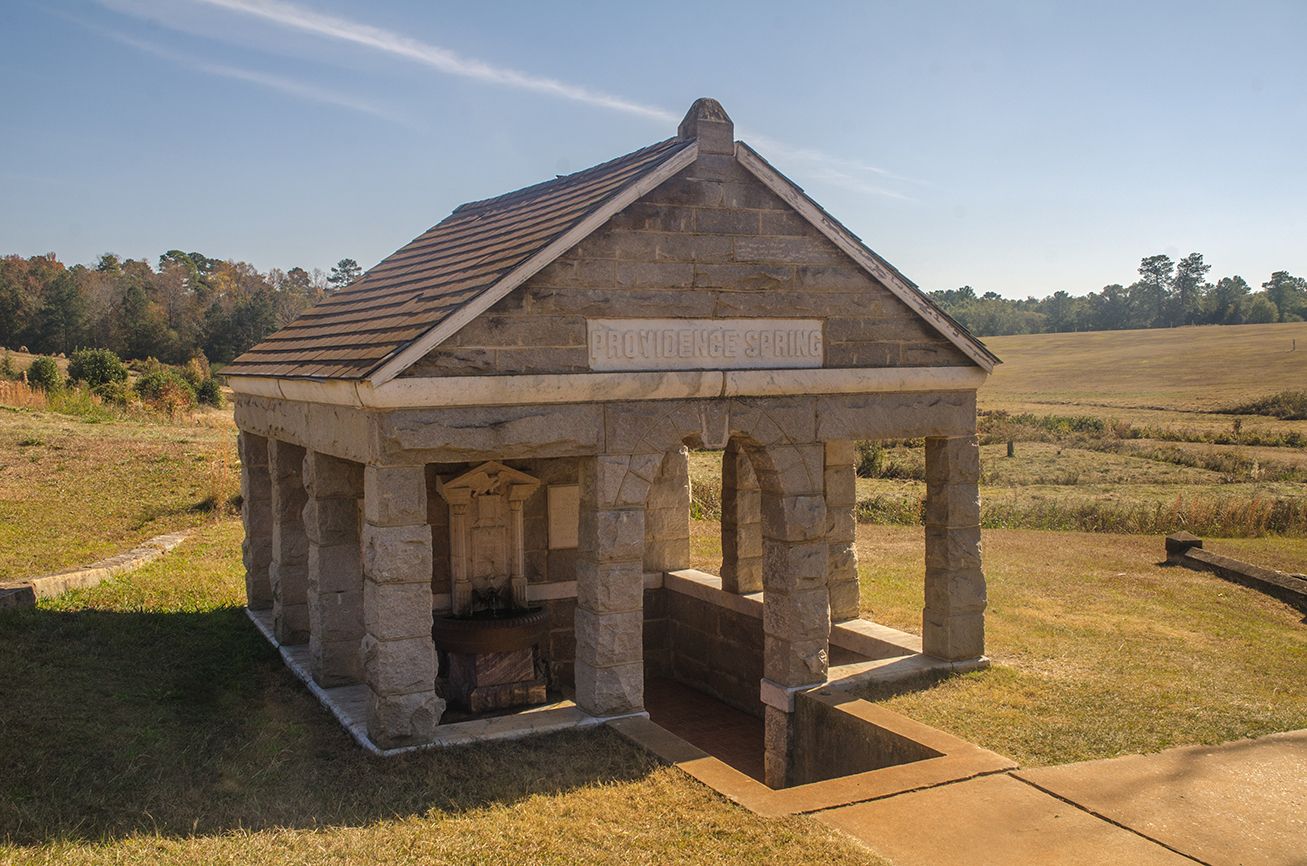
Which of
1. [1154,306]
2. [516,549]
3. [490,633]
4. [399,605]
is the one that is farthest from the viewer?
[1154,306]

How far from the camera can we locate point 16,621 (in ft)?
33.6

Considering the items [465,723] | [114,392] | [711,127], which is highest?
[711,127]

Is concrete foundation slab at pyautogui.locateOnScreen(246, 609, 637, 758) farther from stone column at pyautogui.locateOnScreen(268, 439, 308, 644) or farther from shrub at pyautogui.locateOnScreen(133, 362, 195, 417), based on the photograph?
shrub at pyautogui.locateOnScreen(133, 362, 195, 417)

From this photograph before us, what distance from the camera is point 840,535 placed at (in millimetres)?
12109

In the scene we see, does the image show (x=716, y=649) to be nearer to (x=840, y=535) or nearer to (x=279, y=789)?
(x=840, y=535)

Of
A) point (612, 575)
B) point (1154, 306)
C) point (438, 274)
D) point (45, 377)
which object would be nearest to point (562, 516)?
point (438, 274)

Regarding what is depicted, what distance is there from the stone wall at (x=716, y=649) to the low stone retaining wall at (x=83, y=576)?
21.9 feet

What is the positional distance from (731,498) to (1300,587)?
667 cm

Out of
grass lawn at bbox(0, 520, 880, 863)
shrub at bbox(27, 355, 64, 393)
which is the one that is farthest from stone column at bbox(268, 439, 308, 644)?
shrub at bbox(27, 355, 64, 393)

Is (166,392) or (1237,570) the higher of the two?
(166,392)

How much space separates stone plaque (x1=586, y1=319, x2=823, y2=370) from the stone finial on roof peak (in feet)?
4.43

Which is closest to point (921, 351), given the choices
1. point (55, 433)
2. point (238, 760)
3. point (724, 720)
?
point (724, 720)

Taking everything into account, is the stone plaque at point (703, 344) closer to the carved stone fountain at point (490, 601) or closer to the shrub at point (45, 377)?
the carved stone fountain at point (490, 601)

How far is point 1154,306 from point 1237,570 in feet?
316
